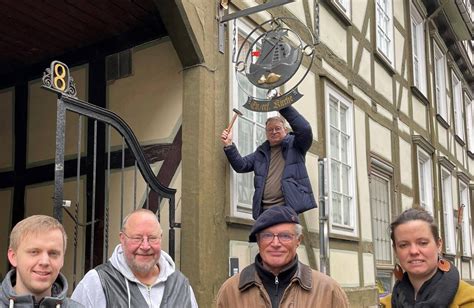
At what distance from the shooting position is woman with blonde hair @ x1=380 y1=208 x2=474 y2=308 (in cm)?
219

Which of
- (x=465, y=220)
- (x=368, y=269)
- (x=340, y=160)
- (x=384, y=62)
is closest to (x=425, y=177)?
(x=384, y=62)

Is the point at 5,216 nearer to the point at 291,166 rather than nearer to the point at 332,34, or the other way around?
the point at 291,166

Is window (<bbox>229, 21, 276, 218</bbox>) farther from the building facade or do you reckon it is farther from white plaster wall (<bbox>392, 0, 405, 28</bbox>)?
white plaster wall (<bbox>392, 0, 405, 28</bbox>)

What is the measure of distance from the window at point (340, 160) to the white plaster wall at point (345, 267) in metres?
0.25

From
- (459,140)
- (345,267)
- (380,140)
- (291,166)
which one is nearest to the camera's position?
(291,166)

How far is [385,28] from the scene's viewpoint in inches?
362

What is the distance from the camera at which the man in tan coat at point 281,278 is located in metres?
2.53

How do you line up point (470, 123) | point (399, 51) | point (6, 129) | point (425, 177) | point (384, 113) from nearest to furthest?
1. point (6, 129)
2. point (384, 113)
3. point (399, 51)
4. point (425, 177)
5. point (470, 123)

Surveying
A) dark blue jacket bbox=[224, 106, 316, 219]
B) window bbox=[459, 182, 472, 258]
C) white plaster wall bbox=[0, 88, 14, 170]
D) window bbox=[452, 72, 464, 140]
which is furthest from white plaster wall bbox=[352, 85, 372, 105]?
window bbox=[452, 72, 464, 140]

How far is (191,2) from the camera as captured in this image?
443cm

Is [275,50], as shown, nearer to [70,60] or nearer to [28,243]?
[70,60]

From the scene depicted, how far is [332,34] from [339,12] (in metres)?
0.30

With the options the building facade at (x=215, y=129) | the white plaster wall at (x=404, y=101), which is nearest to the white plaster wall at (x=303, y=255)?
the building facade at (x=215, y=129)

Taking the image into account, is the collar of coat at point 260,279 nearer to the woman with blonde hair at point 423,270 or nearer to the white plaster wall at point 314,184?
the woman with blonde hair at point 423,270
